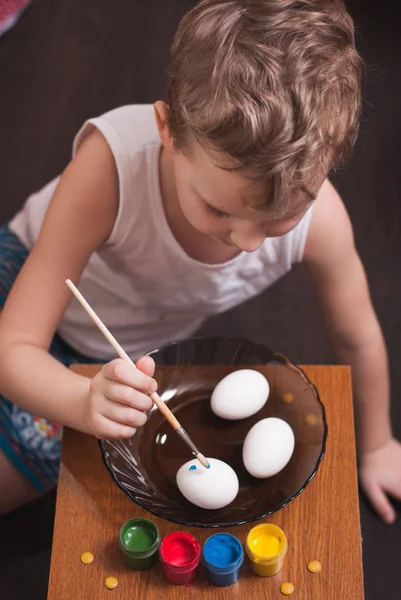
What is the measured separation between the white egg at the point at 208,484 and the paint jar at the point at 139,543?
0.17ft

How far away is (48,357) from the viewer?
1.03 m

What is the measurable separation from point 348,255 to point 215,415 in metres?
0.31

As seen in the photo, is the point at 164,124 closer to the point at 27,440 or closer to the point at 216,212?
the point at 216,212

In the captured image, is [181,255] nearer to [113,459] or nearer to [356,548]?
[113,459]

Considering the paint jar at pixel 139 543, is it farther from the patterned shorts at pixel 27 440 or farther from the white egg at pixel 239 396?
the patterned shorts at pixel 27 440

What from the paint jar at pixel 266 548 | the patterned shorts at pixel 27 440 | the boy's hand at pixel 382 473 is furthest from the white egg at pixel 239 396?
the boy's hand at pixel 382 473

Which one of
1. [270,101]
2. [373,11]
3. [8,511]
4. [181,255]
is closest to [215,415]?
[181,255]

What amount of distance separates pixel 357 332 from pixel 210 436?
0.36m

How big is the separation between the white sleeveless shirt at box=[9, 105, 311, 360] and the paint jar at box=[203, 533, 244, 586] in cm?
40

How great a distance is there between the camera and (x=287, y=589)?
0.87 meters

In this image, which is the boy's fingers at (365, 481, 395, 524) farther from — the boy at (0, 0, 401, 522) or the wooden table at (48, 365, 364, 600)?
the wooden table at (48, 365, 364, 600)

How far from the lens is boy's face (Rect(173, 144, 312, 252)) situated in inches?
33.1

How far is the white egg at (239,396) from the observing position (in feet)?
3.15

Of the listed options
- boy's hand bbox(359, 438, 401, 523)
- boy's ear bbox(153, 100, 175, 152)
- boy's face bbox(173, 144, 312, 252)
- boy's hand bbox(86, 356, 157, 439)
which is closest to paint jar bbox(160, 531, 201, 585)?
boy's hand bbox(86, 356, 157, 439)
